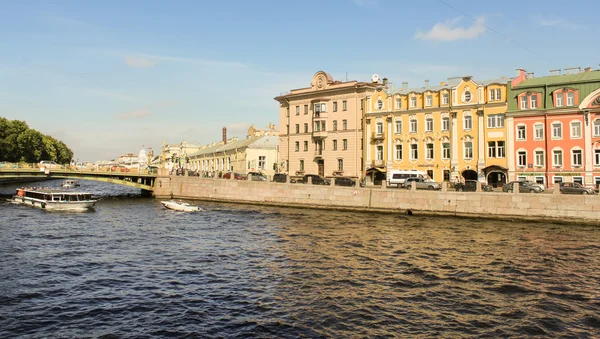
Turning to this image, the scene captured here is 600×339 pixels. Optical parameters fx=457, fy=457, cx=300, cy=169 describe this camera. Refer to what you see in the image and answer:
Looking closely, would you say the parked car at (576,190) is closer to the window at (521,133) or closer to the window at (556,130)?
the window at (556,130)

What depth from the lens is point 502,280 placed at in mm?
23281

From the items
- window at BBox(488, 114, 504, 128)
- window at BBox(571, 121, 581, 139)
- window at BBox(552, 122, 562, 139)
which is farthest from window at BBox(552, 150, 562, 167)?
window at BBox(488, 114, 504, 128)

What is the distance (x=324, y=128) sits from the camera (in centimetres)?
7356

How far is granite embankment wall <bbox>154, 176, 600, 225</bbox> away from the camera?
135 feet

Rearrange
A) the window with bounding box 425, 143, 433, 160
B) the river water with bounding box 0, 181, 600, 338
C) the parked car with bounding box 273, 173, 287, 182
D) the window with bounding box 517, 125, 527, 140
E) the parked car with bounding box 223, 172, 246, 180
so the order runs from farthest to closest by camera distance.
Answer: the parked car with bounding box 223, 172, 246, 180 < the window with bounding box 425, 143, 433, 160 < the parked car with bounding box 273, 173, 287, 182 < the window with bounding box 517, 125, 527, 140 < the river water with bounding box 0, 181, 600, 338

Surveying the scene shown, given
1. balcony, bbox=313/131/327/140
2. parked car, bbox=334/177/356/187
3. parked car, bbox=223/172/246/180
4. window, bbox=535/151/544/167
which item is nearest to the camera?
window, bbox=535/151/544/167

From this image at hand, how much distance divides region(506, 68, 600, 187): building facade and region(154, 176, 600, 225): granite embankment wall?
10.6 m

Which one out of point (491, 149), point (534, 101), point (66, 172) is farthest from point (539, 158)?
point (66, 172)

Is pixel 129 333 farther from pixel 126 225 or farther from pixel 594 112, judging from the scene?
pixel 594 112

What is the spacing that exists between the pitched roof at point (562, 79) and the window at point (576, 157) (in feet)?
26.2

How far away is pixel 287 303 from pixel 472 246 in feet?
58.2

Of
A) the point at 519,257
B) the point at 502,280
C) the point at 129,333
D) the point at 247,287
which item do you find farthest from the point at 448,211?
the point at 129,333

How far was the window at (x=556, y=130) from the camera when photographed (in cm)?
5253

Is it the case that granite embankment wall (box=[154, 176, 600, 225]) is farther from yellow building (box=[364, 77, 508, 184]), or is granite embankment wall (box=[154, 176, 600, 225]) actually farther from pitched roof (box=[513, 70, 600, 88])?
pitched roof (box=[513, 70, 600, 88])
